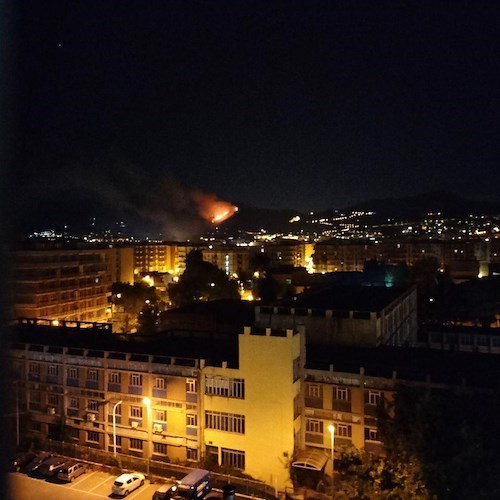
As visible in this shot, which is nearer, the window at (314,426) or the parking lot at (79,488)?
the parking lot at (79,488)

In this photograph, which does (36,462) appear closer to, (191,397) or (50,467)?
(50,467)

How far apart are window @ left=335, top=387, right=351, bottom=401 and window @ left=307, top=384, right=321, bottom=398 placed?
0.60 ft

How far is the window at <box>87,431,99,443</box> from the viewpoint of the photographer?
Result: 20.6 feet

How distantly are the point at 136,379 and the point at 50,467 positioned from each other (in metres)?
1.17

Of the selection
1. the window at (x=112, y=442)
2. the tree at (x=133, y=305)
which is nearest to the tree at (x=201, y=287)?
the tree at (x=133, y=305)

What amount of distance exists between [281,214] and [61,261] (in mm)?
51275

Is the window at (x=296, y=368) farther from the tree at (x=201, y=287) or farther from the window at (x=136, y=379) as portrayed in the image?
the tree at (x=201, y=287)

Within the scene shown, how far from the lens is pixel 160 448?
5984mm

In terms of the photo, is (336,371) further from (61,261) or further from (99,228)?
(99,228)

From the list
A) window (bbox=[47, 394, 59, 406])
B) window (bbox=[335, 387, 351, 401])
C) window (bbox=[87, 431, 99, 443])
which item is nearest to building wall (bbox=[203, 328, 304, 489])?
window (bbox=[335, 387, 351, 401])

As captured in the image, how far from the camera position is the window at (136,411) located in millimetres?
6055

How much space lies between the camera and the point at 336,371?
18.0 ft

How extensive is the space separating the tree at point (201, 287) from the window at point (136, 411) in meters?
7.40

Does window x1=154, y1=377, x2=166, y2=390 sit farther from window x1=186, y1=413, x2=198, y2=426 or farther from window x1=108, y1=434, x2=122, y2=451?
window x1=108, y1=434, x2=122, y2=451
